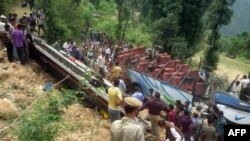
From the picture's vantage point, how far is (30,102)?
31.7ft

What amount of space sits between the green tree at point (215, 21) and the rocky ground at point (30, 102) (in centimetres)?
2038

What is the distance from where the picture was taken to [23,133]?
5.58 meters

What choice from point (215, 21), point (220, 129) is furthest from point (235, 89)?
point (215, 21)

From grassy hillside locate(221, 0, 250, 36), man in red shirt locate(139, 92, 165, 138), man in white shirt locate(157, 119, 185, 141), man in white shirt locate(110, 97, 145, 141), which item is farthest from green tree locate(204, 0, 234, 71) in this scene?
grassy hillside locate(221, 0, 250, 36)

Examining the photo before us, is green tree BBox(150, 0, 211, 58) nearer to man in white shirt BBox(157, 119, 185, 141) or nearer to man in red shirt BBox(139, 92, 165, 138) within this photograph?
man in red shirt BBox(139, 92, 165, 138)

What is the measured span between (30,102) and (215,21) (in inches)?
930

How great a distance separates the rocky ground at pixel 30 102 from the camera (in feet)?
26.5

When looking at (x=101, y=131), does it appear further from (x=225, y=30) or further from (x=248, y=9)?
(x=248, y=9)

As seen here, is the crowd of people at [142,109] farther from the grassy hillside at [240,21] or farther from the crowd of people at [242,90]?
the grassy hillside at [240,21]

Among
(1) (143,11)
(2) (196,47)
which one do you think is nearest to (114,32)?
(2) (196,47)

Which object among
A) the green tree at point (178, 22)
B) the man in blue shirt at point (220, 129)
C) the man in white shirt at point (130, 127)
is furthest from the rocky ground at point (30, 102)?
the green tree at point (178, 22)

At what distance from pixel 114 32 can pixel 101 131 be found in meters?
28.7

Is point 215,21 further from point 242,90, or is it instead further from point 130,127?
point 130,127

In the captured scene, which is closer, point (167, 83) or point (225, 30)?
point (167, 83)
